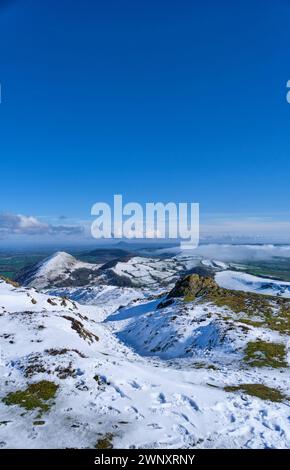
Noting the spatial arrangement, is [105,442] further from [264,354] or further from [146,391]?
[264,354]

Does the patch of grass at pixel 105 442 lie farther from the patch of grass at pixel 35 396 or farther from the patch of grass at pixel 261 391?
the patch of grass at pixel 261 391

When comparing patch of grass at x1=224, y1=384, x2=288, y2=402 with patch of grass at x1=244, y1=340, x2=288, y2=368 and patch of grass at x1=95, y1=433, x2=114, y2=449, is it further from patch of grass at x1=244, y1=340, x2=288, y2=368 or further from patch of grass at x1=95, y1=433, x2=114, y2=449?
patch of grass at x1=95, y1=433, x2=114, y2=449

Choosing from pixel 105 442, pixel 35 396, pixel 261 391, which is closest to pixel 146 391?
pixel 105 442

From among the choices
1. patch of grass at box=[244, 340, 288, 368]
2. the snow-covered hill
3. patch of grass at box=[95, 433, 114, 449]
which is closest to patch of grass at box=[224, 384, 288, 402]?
the snow-covered hill

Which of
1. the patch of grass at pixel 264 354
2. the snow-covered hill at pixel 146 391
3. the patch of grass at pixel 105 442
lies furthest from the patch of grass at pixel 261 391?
the patch of grass at pixel 105 442
